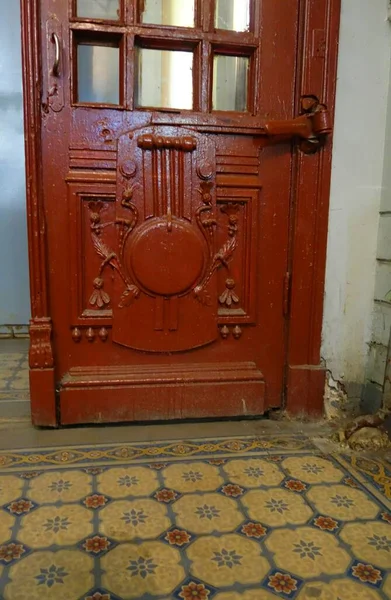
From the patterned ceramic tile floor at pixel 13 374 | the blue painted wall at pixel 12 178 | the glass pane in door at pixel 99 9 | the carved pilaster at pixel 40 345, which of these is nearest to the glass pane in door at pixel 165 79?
the glass pane in door at pixel 99 9

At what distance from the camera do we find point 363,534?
1163 millimetres

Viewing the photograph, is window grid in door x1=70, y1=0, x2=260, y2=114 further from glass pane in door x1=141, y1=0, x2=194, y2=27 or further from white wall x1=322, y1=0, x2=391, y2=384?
white wall x1=322, y1=0, x2=391, y2=384

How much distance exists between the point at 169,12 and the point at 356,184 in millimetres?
900

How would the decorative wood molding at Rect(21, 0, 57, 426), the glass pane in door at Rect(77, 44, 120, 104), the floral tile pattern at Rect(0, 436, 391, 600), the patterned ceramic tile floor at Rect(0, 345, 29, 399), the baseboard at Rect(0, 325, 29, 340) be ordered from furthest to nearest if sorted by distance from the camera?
1. the baseboard at Rect(0, 325, 29, 340)
2. the patterned ceramic tile floor at Rect(0, 345, 29, 399)
3. the glass pane in door at Rect(77, 44, 120, 104)
4. the decorative wood molding at Rect(21, 0, 57, 426)
5. the floral tile pattern at Rect(0, 436, 391, 600)

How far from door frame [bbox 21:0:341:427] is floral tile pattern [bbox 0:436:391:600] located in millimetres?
265

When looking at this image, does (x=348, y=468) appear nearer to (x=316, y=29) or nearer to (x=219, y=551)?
(x=219, y=551)

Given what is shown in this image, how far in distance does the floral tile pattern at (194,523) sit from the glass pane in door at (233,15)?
57.8 inches

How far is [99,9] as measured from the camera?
61.9 inches

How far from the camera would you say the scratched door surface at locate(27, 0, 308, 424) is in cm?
159

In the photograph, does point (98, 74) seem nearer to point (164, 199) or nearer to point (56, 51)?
point (56, 51)

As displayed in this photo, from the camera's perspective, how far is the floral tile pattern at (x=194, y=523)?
0.99 meters

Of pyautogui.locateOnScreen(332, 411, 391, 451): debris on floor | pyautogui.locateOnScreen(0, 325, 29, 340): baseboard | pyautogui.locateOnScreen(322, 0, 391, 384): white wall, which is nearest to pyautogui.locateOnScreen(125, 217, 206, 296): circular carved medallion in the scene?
pyautogui.locateOnScreen(322, 0, 391, 384): white wall

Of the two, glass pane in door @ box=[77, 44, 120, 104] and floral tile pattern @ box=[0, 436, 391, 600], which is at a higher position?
glass pane in door @ box=[77, 44, 120, 104]

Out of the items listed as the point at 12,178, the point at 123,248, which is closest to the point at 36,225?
the point at 123,248
